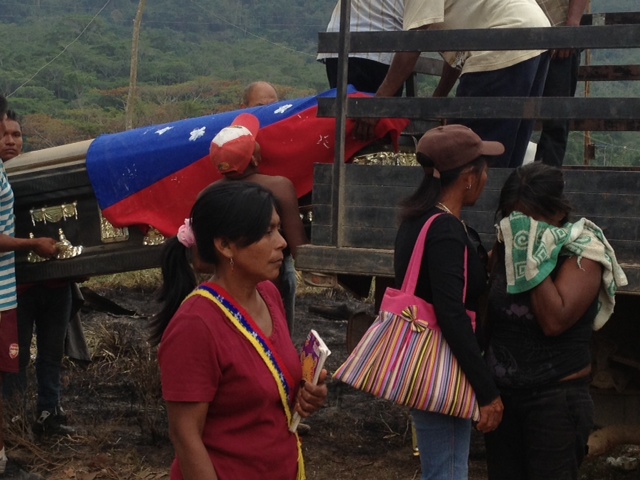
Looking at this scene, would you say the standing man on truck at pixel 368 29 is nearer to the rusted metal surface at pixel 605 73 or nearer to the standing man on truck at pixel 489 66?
the standing man on truck at pixel 489 66

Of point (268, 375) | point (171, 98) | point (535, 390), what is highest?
point (268, 375)

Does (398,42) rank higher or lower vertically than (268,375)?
higher

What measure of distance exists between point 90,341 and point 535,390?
4364 millimetres

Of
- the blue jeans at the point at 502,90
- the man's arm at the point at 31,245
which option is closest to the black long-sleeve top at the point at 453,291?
the blue jeans at the point at 502,90

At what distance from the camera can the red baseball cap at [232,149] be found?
14.0 feet

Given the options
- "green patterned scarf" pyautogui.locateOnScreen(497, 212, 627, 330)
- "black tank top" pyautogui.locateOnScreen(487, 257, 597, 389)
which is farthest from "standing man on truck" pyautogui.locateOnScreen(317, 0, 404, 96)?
"black tank top" pyautogui.locateOnScreen(487, 257, 597, 389)

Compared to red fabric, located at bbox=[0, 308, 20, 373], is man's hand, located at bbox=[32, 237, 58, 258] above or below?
above

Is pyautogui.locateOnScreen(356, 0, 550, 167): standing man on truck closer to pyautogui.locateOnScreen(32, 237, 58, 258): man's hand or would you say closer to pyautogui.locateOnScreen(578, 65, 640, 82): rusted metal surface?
pyautogui.locateOnScreen(578, 65, 640, 82): rusted metal surface

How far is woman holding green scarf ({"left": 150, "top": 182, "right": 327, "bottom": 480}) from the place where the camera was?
238 cm

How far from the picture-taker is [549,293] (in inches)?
120

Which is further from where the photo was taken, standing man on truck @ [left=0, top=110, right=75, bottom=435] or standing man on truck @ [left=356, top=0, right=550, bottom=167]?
standing man on truck @ [left=0, top=110, right=75, bottom=435]

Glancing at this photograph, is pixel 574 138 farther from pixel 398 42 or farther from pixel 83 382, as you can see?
pixel 398 42

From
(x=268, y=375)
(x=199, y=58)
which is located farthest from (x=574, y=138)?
(x=199, y=58)

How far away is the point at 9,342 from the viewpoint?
4.81 m
